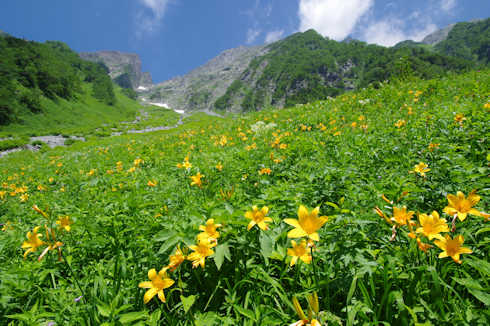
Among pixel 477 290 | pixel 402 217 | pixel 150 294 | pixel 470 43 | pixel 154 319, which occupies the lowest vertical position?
pixel 154 319

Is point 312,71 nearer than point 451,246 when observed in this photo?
No

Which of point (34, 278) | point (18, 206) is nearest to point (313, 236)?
point (34, 278)

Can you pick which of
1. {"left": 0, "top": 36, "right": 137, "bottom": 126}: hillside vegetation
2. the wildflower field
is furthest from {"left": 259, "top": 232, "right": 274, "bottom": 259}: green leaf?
{"left": 0, "top": 36, "right": 137, "bottom": 126}: hillside vegetation

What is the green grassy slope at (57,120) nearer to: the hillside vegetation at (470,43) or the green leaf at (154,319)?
the green leaf at (154,319)

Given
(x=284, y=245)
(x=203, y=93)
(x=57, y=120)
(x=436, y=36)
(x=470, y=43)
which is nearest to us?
(x=284, y=245)

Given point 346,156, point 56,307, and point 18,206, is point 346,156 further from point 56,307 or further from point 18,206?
point 18,206

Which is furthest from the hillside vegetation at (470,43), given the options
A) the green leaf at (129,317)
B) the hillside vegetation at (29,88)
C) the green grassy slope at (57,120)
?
the hillside vegetation at (29,88)

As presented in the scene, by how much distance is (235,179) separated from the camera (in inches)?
131

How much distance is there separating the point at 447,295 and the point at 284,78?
385 ft

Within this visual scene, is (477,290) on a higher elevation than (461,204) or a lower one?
lower

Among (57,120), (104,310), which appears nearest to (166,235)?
(104,310)

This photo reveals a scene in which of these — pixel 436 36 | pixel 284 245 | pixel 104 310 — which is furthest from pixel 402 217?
pixel 436 36

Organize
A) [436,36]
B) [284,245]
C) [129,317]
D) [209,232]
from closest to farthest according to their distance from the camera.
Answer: [129,317], [209,232], [284,245], [436,36]

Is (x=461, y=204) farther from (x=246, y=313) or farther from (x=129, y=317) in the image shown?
(x=129, y=317)
